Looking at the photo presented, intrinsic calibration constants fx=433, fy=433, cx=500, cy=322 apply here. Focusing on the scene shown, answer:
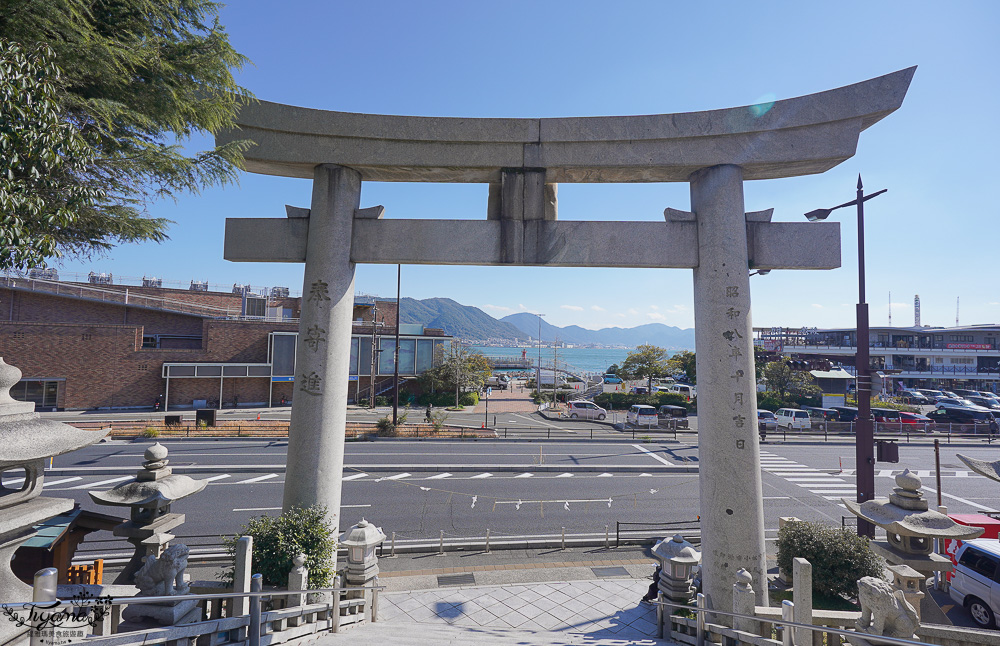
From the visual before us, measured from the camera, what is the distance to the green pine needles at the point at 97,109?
387 cm

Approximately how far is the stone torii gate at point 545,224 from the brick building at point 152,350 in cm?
2648

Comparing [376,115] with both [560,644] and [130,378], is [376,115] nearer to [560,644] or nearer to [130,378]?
[560,644]

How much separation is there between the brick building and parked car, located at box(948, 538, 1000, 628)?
31.7 m

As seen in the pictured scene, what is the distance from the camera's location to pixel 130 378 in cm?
3250

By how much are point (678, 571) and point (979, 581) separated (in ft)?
23.9

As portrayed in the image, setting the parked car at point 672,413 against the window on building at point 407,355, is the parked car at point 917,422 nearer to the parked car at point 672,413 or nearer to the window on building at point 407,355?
the parked car at point 672,413

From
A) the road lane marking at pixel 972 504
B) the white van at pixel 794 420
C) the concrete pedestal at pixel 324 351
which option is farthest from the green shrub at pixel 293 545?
the white van at pixel 794 420

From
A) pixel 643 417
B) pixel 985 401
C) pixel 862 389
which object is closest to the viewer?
pixel 862 389

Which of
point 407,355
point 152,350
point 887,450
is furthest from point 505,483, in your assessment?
point 152,350

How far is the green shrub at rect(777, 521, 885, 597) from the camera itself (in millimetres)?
8281

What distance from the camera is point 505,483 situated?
18094 mm

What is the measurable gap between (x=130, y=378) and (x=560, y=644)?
38.7 metres

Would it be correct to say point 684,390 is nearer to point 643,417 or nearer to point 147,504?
point 643,417

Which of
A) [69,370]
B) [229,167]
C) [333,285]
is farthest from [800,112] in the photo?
[69,370]
